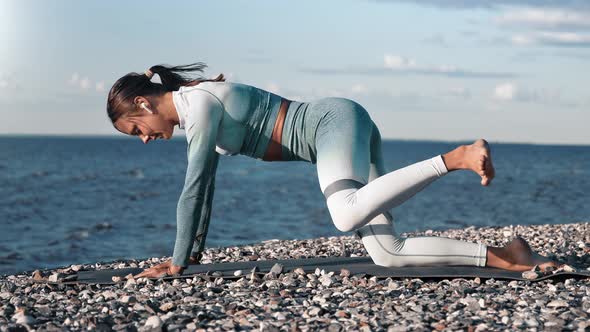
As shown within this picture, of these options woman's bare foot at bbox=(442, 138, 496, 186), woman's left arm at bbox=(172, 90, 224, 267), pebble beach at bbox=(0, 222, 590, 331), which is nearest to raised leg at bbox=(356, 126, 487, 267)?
pebble beach at bbox=(0, 222, 590, 331)

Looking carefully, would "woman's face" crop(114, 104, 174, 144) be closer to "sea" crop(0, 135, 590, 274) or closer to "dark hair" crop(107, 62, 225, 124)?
"dark hair" crop(107, 62, 225, 124)

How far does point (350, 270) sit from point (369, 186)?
1.21 metres

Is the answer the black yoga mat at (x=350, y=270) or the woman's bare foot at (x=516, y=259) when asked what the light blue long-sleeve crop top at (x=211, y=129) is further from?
the woman's bare foot at (x=516, y=259)

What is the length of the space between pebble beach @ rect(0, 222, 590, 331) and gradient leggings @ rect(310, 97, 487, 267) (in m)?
0.28

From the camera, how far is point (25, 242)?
18.2 m

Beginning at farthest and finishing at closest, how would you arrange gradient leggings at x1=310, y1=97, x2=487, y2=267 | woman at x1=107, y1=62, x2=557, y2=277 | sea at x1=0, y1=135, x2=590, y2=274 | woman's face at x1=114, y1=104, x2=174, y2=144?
1. sea at x1=0, y1=135, x2=590, y2=274
2. woman's face at x1=114, y1=104, x2=174, y2=144
3. woman at x1=107, y1=62, x2=557, y2=277
4. gradient leggings at x1=310, y1=97, x2=487, y2=267

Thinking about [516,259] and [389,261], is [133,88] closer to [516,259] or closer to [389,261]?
[389,261]

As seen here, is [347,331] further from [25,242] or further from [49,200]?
[49,200]

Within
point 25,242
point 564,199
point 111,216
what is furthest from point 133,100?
point 564,199

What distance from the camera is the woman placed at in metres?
5.63

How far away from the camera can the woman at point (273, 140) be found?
5.63 m

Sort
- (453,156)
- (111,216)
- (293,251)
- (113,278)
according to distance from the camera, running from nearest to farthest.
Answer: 1. (453,156)
2. (113,278)
3. (293,251)
4. (111,216)

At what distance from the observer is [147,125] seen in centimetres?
592

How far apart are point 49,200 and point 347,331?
28.3m
